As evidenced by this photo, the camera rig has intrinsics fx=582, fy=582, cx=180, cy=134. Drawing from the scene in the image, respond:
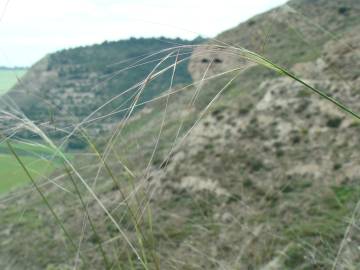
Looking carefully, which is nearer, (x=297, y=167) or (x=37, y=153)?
(x=37, y=153)

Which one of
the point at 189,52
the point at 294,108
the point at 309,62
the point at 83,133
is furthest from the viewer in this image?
the point at 309,62

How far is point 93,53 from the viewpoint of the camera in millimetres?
98500

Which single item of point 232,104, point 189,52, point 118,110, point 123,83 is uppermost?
point 189,52

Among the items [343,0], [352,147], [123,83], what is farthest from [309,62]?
[123,83]

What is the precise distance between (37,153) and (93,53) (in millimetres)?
98962

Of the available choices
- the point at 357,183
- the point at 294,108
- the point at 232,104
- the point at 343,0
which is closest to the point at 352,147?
the point at 357,183

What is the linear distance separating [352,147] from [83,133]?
865cm

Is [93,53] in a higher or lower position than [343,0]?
lower

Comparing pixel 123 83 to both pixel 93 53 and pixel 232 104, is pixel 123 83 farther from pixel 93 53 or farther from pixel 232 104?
pixel 232 104

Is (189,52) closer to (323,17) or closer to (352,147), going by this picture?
(352,147)

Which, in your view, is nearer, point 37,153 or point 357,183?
point 37,153

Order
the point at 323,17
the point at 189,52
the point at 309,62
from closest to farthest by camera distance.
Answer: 1. the point at 189,52
2. the point at 309,62
3. the point at 323,17

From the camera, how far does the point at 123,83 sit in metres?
79.2

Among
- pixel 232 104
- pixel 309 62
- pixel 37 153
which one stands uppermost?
pixel 37 153
